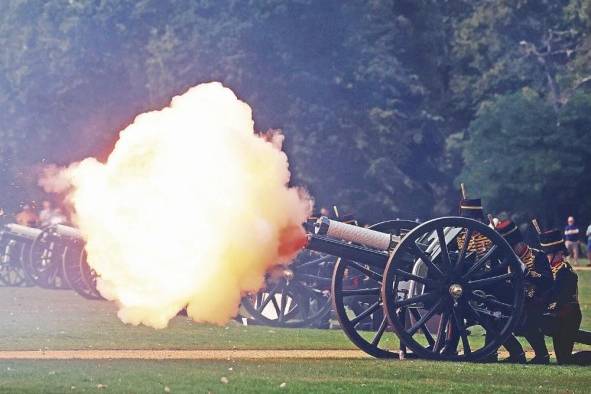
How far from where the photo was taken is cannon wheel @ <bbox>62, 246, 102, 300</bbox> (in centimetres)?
3159

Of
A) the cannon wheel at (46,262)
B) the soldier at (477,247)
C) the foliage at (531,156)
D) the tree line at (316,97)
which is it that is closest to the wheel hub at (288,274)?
the soldier at (477,247)

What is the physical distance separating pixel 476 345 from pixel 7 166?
2058cm

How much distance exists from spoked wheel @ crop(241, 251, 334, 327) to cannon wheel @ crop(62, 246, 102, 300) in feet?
20.4

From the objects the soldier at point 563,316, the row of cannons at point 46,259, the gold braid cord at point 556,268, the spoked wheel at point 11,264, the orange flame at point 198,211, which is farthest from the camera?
the spoked wheel at point 11,264

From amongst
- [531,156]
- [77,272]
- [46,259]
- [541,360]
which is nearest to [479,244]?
[541,360]

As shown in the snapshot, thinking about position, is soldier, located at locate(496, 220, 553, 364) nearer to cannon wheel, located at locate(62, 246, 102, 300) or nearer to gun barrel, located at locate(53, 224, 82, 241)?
cannon wheel, located at locate(62, 246, 102, 300)

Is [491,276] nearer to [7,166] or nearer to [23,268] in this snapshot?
[23,268]

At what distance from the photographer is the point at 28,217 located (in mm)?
38312

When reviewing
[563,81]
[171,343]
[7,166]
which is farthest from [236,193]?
[563,81]

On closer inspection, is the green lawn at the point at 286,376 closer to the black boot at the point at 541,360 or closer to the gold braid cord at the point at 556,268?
the black boot at the point at 541,360

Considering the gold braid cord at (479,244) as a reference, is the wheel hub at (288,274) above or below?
above

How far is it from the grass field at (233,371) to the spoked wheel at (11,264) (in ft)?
47.3

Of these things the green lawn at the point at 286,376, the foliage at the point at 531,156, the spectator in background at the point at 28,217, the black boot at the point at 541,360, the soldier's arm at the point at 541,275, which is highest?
the foliage at the point at 531,156

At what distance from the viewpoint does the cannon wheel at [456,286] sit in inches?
733
